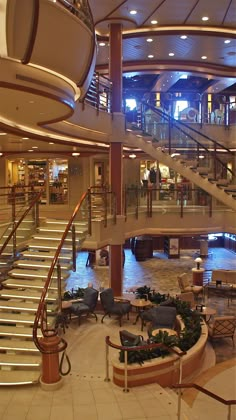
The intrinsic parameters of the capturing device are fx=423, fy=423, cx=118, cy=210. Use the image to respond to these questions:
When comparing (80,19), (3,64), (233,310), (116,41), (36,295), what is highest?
(116,41)

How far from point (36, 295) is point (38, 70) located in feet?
13.9

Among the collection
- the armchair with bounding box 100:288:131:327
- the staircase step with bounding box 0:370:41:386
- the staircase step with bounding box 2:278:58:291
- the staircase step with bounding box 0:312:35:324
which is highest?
the staircase step with bounding box 2:278:58:291

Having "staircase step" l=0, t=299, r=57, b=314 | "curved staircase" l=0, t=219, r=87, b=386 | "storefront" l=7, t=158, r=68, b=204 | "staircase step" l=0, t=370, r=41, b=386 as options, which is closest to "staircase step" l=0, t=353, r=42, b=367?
"curved staircase" l=0, t=219, r=87, b=386

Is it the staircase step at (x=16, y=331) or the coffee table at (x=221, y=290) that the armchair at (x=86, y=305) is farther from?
the coffee table at (x=221, y=290)

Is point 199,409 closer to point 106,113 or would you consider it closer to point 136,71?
point 106,113

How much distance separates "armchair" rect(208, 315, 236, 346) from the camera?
35.0 feet

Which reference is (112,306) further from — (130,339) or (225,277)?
(225,277)

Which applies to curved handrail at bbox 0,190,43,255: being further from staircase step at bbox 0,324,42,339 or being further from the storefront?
the storefront

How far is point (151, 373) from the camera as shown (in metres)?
7.59

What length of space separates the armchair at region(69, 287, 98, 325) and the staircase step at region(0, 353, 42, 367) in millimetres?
4094

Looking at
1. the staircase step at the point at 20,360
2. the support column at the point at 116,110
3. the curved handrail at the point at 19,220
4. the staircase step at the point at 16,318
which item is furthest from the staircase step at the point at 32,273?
the support column at the point at 116,110

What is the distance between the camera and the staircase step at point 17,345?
7.10 metres

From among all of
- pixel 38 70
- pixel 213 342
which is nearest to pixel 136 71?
pixel 213 342

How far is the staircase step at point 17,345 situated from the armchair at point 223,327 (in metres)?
5.25
